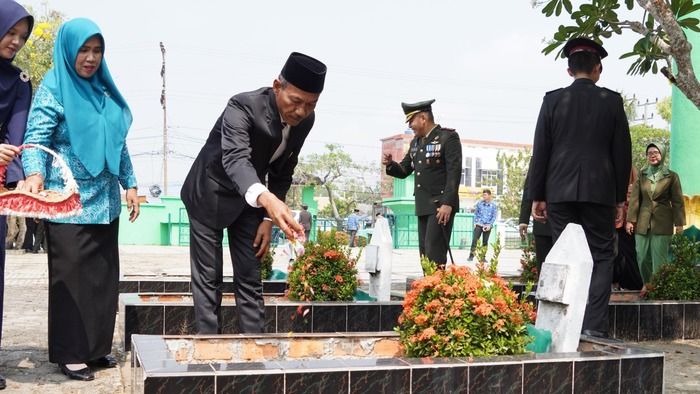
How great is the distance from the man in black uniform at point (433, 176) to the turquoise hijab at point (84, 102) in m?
2.90

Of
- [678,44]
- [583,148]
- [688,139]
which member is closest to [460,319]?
[583,148]

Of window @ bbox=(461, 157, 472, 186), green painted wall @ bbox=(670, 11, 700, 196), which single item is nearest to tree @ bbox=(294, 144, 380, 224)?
window @ bbox=(461, 157, 472, 186)

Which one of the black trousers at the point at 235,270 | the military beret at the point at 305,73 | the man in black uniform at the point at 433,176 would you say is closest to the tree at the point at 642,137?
the man in black uniform at the point at 433,176

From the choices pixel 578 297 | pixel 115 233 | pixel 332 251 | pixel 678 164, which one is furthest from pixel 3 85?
pixel 678 164

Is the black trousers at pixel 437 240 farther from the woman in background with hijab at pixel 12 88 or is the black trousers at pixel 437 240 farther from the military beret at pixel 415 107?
the woman in background with hijab at pixel 12 88

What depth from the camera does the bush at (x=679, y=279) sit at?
6879 mm

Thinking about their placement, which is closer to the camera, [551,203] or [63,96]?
[63,96]

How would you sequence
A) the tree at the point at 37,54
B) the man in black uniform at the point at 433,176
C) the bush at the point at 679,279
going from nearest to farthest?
the man in black uniform at the point at 433,176 < the bush at the point at 679,279 < the tree at the point at 37,54

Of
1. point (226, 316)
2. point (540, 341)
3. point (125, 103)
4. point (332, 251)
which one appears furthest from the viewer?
point (332, 251)

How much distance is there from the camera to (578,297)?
3744mm

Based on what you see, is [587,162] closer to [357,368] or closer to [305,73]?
[305,73]

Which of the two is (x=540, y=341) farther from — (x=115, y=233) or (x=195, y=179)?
(x=115, y=233)

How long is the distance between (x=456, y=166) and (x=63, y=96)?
11.4 feet

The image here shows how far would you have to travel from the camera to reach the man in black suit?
3832 millimetres
